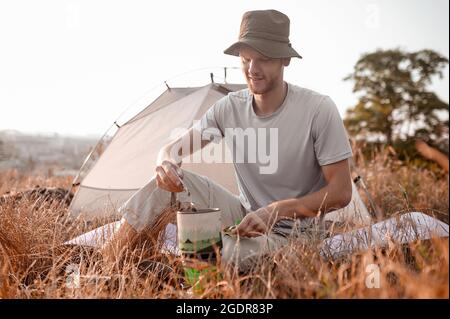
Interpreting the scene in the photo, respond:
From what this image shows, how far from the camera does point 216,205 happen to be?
2211 mm

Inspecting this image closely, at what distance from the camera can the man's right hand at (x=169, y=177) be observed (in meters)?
1.91

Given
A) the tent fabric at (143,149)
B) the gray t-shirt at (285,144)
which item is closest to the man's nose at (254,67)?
the gray t-shirt at (285,144)

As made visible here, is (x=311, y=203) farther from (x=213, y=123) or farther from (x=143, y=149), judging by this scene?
(x=143, y=149)

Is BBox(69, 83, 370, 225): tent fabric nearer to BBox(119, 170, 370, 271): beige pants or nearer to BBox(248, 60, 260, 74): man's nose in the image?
BBox(119, 170, 370, 271): beige pants

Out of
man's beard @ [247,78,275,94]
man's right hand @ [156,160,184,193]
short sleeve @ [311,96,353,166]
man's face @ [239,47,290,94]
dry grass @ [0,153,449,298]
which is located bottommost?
dry grass @ [0,153,449,298]

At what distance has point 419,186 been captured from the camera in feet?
16.1

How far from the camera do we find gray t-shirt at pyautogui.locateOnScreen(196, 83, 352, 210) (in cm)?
204

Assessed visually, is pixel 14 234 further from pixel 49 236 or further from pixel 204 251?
pixel 204 251

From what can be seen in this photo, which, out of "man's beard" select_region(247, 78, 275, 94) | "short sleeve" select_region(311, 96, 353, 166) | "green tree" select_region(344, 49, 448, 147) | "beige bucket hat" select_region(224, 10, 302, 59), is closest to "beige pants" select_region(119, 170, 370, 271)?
"short sleeve" select_region(311, 96, 353, 166)

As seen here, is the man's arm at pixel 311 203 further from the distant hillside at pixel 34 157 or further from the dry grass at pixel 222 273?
the distant hillside at pixel 34 157

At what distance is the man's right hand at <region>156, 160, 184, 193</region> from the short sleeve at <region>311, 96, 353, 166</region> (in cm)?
60

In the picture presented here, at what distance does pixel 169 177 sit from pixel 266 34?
77 cm

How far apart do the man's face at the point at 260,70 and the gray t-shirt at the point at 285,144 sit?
0.13 metres

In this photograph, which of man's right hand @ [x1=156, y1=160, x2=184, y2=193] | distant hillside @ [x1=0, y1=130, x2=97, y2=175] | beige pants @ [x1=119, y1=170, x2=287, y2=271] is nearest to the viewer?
beige pants @ [x1=119, y1=170, x2=287, y2=271]
